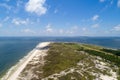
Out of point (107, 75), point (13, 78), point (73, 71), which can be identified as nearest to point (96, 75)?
point (107, 75)

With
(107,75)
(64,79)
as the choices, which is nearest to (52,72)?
(64,79)

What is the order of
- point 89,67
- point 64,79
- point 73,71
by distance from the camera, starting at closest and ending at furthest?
1. point 64,79
2. point 73,71
3. point 89,67

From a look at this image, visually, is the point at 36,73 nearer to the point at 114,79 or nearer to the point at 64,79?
the point at 64,79

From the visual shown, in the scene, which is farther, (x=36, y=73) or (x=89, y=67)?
(x=89, y=67)

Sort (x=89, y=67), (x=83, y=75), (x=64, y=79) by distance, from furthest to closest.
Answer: (x=89, y=67)
(x=83, y=75)
(x=64, y=79)

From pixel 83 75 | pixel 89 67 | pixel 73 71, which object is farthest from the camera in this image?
pixel 89 67

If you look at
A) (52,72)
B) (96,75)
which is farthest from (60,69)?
(96,75)

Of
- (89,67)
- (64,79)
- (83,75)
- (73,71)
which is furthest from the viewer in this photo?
(89,67)

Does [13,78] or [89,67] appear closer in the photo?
[13,78]

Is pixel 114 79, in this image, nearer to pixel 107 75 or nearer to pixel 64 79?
pixel 107 75
